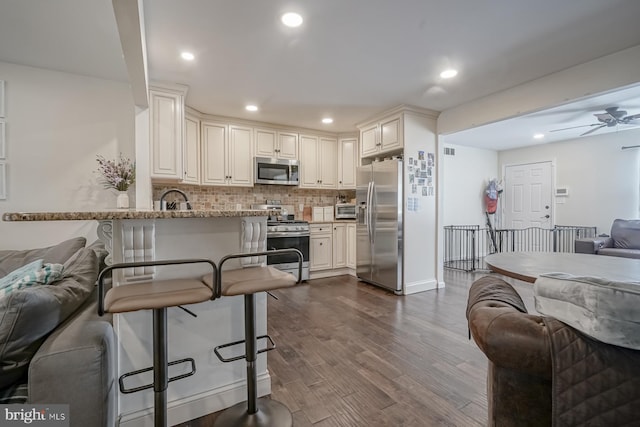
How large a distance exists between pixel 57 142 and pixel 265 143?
2.44 m

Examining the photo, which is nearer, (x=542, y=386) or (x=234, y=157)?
(x=542, y=386)

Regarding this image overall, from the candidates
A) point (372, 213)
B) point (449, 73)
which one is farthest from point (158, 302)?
point (372, 213)

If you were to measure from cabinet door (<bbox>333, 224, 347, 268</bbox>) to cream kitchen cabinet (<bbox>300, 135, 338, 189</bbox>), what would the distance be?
2.53ft

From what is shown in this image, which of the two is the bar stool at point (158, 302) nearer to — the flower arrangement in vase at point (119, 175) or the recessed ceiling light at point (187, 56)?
the flower arrangement in vase at point (119, 175)

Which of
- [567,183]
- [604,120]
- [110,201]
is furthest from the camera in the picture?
[567,183]

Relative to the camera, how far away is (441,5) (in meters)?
1.87

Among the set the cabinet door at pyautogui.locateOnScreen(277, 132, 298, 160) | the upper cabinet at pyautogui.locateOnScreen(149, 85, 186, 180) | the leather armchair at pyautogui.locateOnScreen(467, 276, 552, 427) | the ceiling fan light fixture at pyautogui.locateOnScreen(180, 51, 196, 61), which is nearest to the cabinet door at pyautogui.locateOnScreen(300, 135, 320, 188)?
the cabinet door at pyautogui.locateOnScreen(277, 132, 298, 160)

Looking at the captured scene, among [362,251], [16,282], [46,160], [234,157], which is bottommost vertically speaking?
[362,251]

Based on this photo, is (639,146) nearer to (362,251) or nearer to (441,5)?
(362,251)

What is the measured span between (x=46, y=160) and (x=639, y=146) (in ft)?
26.2

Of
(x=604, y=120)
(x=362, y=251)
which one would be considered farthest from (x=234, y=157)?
(x=604, y=120)

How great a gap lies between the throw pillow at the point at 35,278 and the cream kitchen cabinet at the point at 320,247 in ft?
11.1

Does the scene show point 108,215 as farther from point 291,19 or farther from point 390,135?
point 390,135

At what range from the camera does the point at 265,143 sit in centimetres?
452
